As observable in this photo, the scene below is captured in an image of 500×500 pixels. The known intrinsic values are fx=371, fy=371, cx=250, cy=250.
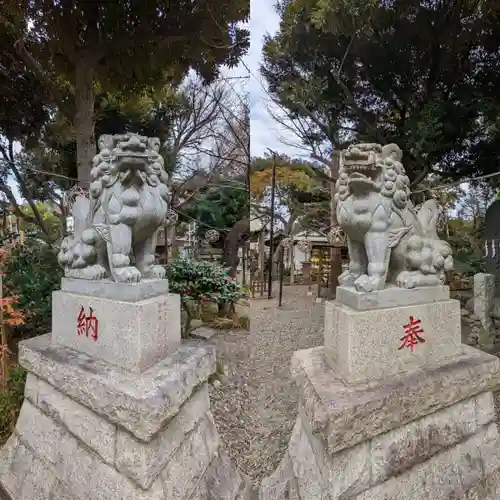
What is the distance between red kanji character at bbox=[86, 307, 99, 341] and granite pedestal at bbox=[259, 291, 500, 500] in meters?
0.77

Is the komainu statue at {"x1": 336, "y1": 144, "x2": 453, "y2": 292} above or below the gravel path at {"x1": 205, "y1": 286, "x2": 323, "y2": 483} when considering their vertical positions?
above

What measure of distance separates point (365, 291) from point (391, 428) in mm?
427

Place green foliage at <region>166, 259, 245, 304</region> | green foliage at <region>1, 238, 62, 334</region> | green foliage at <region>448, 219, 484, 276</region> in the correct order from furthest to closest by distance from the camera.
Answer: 1. green foliage at <region>448, 219, 484, 276</region>
2. green foliage at <region>166, 259, 245, 304</region>
3. green foliage at <region>1, 238, 62, 334</region>

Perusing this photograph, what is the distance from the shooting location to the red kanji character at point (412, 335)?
127cm

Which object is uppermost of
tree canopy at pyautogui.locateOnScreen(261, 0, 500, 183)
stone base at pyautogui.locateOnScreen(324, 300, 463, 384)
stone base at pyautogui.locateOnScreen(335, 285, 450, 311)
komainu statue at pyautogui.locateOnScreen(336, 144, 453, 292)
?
tree canopy at pyautogui.locateOnScreen(261, 0, 500, 183)

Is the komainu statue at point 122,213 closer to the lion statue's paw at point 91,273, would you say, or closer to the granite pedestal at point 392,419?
the lion statue's paw at point 91,273

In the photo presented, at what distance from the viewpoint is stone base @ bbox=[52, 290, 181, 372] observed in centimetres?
127

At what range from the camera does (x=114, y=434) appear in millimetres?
1229

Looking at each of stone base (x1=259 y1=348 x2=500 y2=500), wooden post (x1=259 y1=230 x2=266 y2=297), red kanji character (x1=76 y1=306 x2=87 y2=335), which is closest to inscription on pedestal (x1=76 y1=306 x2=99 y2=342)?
red kanji character (x1=76 y1=306 x2=87 y2=335)

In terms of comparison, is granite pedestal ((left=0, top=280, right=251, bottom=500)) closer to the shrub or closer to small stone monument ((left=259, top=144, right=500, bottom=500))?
small stone monument ((left=259, top=144, right=500, bottom=500))

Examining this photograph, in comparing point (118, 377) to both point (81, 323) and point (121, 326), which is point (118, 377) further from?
point (81, 323)

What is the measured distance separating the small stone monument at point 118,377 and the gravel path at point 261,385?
41 centimetres

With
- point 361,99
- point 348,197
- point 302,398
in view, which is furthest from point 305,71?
point 302,398

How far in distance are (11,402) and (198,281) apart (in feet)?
4.78
